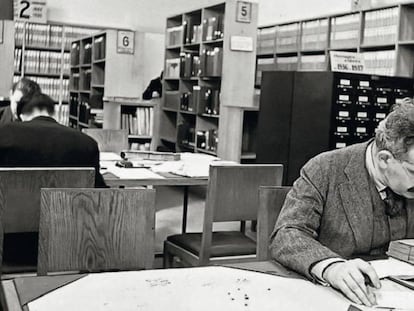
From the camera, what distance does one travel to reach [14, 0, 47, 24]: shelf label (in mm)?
8602

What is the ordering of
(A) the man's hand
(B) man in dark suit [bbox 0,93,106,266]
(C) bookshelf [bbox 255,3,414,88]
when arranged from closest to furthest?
(A) the man's hand, (B) man in dark suit [bbox 0,93,106,266], (C) bookshelf [bbox 255,3,414,88]

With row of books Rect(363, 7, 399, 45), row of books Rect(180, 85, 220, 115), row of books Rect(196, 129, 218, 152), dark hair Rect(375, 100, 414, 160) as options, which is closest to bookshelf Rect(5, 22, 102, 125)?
row of books Rect(180, 85, 220, 115)

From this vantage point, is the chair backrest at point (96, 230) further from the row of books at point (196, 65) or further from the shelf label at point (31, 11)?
the shelf label at point (31, 11)

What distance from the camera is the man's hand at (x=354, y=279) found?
4.49 feet

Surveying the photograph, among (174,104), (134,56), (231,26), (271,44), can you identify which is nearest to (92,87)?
(134,56)

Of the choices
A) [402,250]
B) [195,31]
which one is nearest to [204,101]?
[195,31]

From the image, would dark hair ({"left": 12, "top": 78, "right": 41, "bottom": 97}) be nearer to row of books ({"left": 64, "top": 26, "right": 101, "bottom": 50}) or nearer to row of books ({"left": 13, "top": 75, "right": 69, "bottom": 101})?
row of books ({"left": 13, "top": 75, "right": 69, "bottom": 101})

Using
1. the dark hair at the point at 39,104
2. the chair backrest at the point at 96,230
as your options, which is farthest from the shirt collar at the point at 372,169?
the dark hair at the point at 39,104

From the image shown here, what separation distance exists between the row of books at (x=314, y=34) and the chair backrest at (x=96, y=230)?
5261 millimetres

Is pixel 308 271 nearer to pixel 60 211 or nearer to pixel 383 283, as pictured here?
pixel 383 283

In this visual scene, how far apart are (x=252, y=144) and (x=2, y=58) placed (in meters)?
4.00

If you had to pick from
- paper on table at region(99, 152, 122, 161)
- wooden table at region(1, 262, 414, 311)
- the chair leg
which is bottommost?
the chair leg

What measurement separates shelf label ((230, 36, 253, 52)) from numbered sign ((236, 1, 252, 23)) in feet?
0.55

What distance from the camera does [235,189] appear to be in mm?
2719
